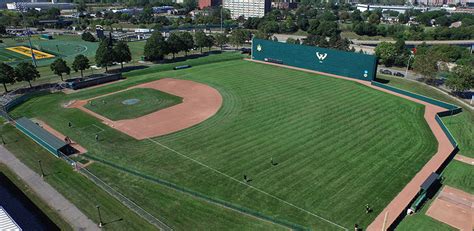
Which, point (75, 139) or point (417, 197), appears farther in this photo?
point (75, 139)

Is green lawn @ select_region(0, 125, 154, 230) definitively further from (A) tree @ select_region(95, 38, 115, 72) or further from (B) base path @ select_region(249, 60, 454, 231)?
(A) tree @ select_region(95, 38, 115, 72)

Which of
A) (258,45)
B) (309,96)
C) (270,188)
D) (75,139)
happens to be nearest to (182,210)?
(270,188)

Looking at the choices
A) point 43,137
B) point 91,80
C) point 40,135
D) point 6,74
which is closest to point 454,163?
point 43,137

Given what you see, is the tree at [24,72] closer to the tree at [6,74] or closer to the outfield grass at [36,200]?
the tree at [6,74]

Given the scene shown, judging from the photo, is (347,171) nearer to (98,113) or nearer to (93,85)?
(98,113)

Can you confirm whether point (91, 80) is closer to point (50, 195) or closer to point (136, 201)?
point (50, 195)

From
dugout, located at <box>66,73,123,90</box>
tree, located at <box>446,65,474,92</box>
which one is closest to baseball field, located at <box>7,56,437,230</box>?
dugout, located at <box>66,73,123,90</box>

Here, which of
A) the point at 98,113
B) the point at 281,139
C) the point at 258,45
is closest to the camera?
the point at 281,139
